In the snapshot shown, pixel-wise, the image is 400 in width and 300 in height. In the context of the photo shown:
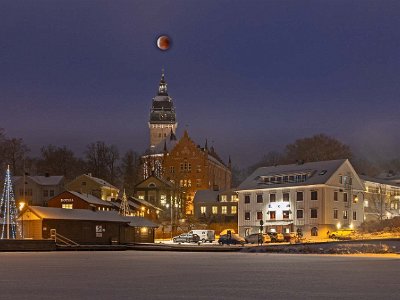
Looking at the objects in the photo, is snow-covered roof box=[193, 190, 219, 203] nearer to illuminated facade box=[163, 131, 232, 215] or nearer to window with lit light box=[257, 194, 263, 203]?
illuminated facade box=[163, 131, 232, 215]

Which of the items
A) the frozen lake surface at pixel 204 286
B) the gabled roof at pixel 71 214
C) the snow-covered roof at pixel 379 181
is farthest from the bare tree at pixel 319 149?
the frozen lake surface at pixel 204 286

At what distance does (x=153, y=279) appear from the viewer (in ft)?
62.2

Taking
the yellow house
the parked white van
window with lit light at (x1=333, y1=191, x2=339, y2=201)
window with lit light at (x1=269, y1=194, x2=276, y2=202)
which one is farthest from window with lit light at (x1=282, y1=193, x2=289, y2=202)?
the yellow house

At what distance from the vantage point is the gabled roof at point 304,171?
3501 inches

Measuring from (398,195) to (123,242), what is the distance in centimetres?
5166

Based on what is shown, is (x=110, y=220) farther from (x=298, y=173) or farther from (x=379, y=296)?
(x=379, y=296)

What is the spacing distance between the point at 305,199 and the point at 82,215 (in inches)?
1275

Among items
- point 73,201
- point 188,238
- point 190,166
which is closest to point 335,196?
point 188,238

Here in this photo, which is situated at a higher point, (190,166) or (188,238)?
(190,166)

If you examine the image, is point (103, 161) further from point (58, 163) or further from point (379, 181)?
point (379, 181)

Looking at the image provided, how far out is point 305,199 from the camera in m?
89.2

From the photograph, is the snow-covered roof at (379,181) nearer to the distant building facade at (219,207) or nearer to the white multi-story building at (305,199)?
the white multi-story building at (305,199)

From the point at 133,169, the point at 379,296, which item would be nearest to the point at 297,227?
the point at 133,169

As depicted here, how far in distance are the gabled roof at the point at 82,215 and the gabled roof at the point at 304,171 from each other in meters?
21.7
